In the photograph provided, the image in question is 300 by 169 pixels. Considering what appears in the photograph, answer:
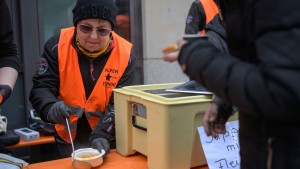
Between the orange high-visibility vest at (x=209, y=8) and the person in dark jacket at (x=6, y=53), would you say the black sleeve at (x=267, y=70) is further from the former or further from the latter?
the orange high-visibility vest at (x=209, y=8)

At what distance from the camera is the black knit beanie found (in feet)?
6.19

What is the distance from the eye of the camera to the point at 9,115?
133 inches

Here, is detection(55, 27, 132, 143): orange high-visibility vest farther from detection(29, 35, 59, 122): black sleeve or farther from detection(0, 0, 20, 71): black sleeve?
detection(0, 0, 20, 71): black sleeve

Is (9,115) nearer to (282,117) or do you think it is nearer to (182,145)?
(182,145)

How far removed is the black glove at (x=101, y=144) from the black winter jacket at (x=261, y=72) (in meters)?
0.86

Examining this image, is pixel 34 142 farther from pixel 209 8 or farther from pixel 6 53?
pixel 209 8

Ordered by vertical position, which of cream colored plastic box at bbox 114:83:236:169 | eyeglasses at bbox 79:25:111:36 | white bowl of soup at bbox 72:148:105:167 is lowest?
white bowl of soup at bbox 72:148:105:167

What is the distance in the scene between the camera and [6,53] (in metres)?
1.84

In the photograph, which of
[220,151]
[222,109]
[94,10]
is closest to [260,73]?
[222,109]

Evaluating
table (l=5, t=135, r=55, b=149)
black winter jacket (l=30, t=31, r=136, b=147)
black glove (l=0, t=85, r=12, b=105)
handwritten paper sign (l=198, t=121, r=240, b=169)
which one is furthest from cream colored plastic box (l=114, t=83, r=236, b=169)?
table (l=5, t=135, r=55, b=149)

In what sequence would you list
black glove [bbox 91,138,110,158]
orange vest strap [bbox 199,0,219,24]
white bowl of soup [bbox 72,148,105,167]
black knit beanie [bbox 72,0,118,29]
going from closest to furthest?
white bowl of soup [bbox 72,148,105,167], black glove [bbox 91,138,110,158], black knit beanie [bbox 72,0,118,29], orange vest strap [bbox 199,0,219,24]

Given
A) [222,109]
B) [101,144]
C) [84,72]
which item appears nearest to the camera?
[222,109]

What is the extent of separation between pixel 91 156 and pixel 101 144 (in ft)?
0.54

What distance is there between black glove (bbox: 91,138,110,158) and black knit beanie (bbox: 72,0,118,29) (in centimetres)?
67
